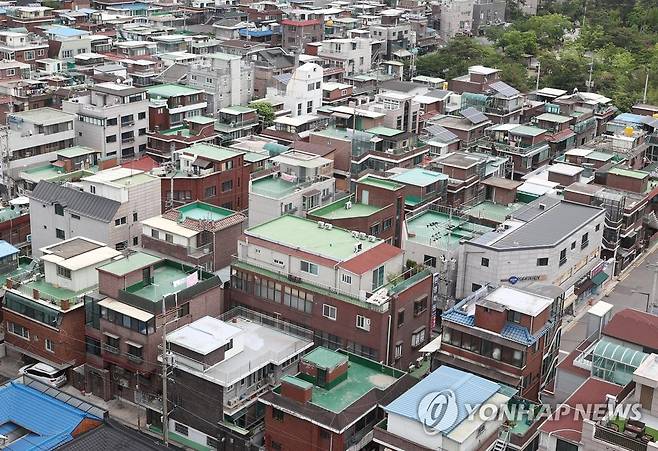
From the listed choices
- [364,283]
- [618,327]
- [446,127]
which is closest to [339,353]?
[364,283]

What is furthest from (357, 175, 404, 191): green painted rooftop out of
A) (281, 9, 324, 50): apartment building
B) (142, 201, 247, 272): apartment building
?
(281, 9, 324, 50): apartment building

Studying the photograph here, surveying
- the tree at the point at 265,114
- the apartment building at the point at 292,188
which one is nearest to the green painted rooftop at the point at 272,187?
the apartment building at the point at 292,188

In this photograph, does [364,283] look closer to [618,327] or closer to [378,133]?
[618,327]

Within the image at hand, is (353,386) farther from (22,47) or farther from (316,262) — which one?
(22,47)

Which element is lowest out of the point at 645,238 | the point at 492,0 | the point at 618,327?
the point at 645,238

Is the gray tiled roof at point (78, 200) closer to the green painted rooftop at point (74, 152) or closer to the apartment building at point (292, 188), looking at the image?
the apartment building at point (292, 188)

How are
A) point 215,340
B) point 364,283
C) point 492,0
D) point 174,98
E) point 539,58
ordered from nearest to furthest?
point 215,340
point 364,283
point 174,98
point 539,58
point 492,0
